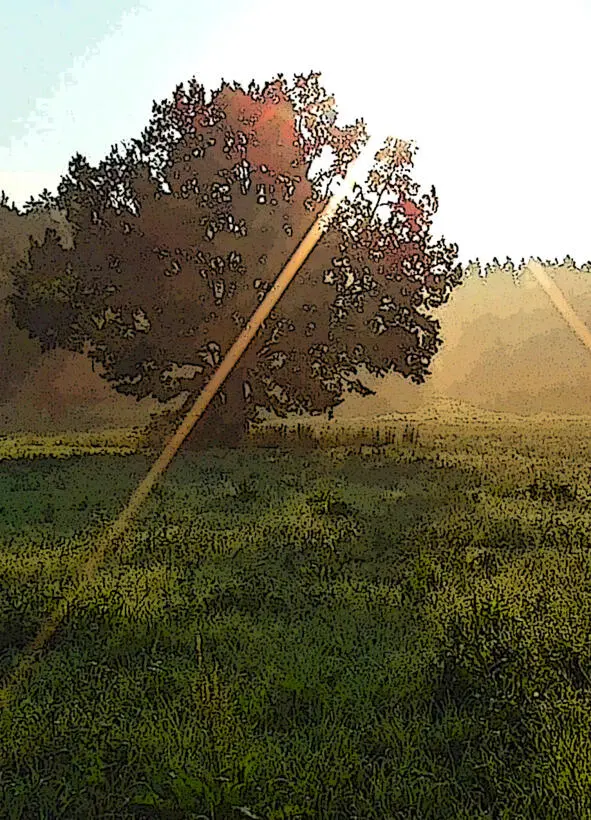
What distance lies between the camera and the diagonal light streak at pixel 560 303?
72131 mm

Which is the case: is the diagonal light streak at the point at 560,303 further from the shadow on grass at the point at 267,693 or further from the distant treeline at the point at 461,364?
the shadow on grass at the point at 267,693

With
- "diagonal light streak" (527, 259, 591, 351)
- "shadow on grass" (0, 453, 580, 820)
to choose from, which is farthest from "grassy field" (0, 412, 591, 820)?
"diagonal light streak" (527, 259, 591, 351)

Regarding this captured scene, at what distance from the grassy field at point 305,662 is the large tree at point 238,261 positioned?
40.4 ft

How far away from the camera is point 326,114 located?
2969 centimetres

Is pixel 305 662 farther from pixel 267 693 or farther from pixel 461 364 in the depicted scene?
pixel 461 364

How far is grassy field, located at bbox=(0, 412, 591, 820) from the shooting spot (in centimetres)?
534

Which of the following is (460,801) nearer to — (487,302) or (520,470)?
(520,470)

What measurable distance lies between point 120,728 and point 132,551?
5684 mm

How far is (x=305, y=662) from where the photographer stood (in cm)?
748

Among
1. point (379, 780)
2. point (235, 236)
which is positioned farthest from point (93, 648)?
point (235, 236)

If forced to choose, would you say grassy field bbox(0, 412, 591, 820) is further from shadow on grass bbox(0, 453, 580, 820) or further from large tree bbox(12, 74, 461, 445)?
large tree bbox(12, 74, 461, 445)

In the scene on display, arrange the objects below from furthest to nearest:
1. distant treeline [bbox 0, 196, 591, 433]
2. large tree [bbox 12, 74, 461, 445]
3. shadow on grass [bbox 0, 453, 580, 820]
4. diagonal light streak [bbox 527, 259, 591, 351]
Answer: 1. diagonal light streak [bbox 527, 259, 591, 351]
2. distant treeline [bbox 0, 196, 591, 433]
3. large tree [bbox 12, 74, 461, 445]
4. shadow on grass [bbox 0, 453, 580, 820]

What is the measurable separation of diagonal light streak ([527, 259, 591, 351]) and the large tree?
→ 4324 cm

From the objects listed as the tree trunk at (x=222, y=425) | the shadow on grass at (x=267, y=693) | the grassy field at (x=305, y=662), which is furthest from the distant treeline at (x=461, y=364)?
the shadow on grass at (x=267, y=693)
